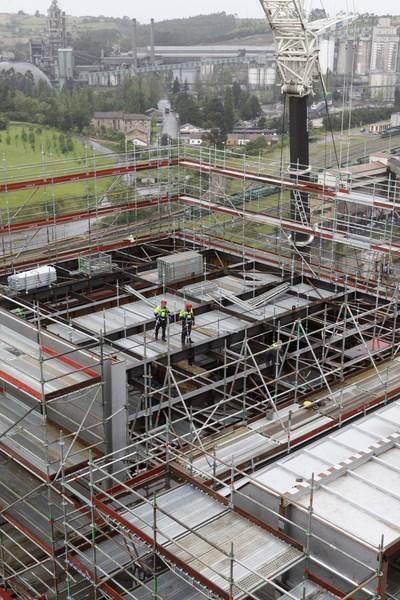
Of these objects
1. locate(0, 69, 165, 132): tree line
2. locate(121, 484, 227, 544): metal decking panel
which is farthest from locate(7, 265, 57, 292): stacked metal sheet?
locate(0, 69, 165, 132): tree line

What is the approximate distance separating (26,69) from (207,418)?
76.2 metres

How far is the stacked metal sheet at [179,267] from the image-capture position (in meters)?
28.1

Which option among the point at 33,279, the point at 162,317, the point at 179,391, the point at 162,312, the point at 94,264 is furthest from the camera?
the point at 94,264

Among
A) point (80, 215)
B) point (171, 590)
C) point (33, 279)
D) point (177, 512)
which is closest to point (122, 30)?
point (80, 215)

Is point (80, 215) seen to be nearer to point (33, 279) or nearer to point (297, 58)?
point (33, 279)

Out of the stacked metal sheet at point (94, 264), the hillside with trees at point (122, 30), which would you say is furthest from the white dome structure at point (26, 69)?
the stacked metal sheet at point (94, 264)

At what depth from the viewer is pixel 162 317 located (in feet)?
71.0

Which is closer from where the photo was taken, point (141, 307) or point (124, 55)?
point (141, 307)

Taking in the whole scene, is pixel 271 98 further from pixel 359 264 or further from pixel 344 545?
pixel 344 545

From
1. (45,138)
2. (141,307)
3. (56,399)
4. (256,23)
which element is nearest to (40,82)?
(45,138)

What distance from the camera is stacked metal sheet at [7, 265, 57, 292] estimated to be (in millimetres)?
26875

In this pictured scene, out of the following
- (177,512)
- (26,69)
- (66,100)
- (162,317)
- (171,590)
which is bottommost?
(171,590)

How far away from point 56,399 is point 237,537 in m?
4.67

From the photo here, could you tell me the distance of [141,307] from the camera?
26.1 meters
